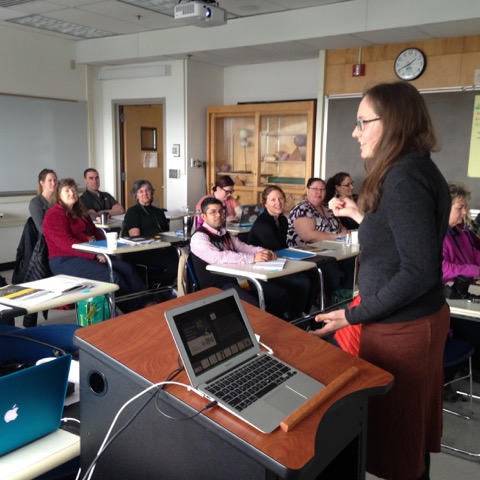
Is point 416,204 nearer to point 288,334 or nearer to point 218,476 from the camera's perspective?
point 288,334

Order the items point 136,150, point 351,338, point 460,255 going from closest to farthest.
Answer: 1. point 351,338
2. point 460,255
3. point 136,150

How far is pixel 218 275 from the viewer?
3.67 m

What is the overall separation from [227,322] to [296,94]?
5.95 meters

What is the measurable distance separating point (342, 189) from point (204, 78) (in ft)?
9.12

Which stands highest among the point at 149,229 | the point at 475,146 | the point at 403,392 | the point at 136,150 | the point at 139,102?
the point at 139,102

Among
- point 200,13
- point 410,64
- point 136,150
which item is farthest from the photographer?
point 136,150

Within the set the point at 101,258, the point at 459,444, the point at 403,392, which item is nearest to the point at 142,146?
the point at 101,258

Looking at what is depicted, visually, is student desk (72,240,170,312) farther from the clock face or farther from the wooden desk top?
the clock face

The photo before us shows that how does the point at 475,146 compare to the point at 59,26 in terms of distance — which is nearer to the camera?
the point at 475,146

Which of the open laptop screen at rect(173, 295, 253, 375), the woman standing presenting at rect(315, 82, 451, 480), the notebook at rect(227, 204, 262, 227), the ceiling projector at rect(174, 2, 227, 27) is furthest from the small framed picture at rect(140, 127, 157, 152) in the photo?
the open laptop screen at rect(173, 295, 253, 375)

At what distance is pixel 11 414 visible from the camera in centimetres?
102

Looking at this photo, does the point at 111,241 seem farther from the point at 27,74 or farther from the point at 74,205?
the point at 27,74

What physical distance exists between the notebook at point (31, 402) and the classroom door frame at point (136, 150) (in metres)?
6.32

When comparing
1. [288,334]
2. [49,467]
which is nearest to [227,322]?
[288,334]
